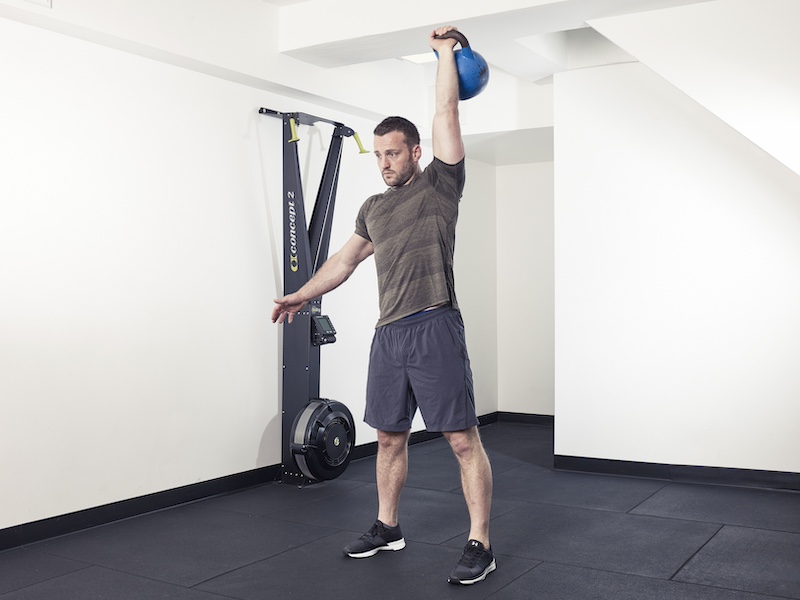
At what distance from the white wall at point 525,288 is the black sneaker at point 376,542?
3552mm

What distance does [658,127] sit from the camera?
447 centimetres

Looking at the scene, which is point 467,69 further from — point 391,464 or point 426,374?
point 391,464

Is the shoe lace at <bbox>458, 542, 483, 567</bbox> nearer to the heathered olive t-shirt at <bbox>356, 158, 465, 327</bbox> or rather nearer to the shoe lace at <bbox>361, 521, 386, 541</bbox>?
the shoe lace at <bbox>361, 521, 386, 541</bbox>

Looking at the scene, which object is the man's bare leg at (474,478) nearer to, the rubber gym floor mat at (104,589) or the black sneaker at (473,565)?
the black sneaker at (473,565)

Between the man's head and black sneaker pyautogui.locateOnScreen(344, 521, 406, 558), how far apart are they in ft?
4.19

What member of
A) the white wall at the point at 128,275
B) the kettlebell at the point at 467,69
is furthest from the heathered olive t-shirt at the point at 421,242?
the white wall at the point at 128,275

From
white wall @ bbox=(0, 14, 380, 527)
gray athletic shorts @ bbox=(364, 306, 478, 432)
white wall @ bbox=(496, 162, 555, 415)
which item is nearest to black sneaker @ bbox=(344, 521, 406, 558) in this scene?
gray athletic shorts @ bbox=(364, 306, 478, 432)

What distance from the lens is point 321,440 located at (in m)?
4.16

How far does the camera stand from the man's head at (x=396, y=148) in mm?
2805

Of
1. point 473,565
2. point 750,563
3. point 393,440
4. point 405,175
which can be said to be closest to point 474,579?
point 473,565

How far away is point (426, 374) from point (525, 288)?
13.1 ft

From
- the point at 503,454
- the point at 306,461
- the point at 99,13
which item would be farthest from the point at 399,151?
the point at 503,454

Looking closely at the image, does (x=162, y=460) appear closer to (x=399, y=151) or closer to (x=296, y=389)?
(x=296, y=389)

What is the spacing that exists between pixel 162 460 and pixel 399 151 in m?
1.94
